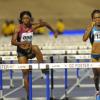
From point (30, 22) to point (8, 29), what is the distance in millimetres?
33046

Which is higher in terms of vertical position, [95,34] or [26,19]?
[26,19]

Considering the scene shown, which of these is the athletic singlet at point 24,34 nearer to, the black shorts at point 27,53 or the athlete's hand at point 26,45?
the athlete's hand at point 26,45

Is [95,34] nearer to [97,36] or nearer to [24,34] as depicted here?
[97,36]

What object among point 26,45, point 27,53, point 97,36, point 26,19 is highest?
point 26,19

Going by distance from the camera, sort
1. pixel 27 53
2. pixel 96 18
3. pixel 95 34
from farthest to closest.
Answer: pixel 27 53
pixel 95 34
pixel 96 18

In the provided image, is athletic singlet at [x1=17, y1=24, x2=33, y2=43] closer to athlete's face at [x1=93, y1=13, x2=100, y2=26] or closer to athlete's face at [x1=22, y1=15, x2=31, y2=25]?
athlete's face at [x1=22, y1=15, x2=31, y2=25]

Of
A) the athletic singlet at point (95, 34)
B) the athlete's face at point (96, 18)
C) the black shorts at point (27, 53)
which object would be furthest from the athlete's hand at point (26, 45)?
the athlete's face at point (96, 18)

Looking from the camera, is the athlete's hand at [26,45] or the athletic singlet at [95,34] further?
the athlete's hand at [26,45]

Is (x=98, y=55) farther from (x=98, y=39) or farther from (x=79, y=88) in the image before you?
(x=79, y=88)

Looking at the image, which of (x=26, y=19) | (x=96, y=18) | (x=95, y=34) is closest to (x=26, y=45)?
(x=26, y=19)

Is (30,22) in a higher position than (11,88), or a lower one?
higher

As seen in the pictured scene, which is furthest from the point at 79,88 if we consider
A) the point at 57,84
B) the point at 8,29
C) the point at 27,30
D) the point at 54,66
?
the point at 8,29

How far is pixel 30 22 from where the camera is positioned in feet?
37.5

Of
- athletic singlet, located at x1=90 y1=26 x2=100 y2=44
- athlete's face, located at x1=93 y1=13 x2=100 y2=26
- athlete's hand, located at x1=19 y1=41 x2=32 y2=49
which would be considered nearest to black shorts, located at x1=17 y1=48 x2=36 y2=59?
athlete's hand, located at x1=19 y1=41 x2=32 y2=49
